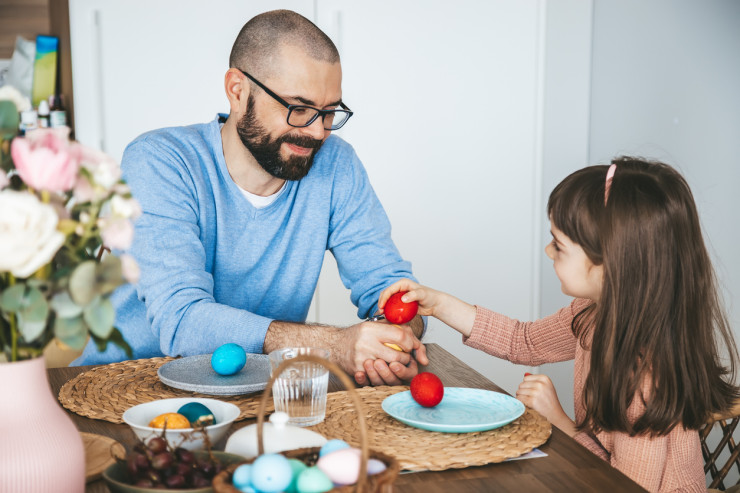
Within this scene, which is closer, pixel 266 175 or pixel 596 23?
pixel 266 175

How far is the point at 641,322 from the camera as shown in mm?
1292

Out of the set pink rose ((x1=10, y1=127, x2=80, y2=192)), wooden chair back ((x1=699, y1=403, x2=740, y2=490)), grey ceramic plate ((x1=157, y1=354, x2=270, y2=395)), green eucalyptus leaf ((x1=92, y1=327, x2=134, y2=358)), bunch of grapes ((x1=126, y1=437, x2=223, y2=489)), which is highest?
pink rose ((x1=10, y1=127, x2=80, y2=192))

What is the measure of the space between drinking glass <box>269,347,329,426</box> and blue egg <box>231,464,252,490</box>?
38 centimetres

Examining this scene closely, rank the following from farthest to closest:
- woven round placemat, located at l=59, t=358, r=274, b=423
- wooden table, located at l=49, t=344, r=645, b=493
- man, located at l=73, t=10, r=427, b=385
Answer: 1. man, located at l=73, t=10, r=427, b=385
2. woven round placemat, located at l=59, t=358, r=274, b=423
3. wooden table, located at l=49, t=344, r=645, b=493

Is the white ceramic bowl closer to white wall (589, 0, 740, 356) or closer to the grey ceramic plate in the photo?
the grey ceramic plate

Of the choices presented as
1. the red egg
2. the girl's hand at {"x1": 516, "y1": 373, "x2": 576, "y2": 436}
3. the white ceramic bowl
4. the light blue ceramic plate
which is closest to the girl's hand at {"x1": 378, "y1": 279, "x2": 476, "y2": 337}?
the red egg

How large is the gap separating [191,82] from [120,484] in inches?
86.9

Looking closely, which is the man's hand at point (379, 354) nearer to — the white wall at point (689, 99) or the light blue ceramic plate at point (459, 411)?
the light blue ceramic plate at point (459, 411)

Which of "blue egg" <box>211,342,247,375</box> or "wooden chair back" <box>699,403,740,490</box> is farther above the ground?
"blue egg" <box>211,342,247,375</box>

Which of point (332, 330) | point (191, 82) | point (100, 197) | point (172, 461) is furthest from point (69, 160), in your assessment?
point (191, 82)

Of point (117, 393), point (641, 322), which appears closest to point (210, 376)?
point (117, 393)

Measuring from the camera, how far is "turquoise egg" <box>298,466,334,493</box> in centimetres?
63

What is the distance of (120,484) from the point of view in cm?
71

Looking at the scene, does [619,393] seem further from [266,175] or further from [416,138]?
[416,138]
